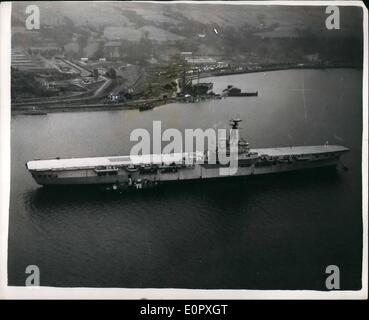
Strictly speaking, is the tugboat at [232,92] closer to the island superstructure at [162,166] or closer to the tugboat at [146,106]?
the island superstructure at [162,166]

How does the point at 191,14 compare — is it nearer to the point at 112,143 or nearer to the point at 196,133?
the point at 196,133

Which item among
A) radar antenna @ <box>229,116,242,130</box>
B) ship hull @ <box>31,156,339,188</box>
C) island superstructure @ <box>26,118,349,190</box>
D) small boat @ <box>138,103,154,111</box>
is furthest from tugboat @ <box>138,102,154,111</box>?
radar antenna @ <box>229,116,242,130</box>

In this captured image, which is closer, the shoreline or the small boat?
the shoreline

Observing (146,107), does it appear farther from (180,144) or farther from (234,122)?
(234,122)

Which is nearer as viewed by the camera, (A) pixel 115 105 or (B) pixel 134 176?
(A) pixel 115 105

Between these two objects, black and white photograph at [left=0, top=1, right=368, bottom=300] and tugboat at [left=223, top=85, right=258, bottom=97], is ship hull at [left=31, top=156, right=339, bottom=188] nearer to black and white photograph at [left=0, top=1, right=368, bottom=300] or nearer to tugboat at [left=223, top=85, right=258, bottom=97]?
black and white photograph at [left=0, top=1, right=368, bottom=300]

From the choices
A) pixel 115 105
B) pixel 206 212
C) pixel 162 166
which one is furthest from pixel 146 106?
pixel 206 212

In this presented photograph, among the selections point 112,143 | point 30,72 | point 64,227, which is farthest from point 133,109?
point 64,227
